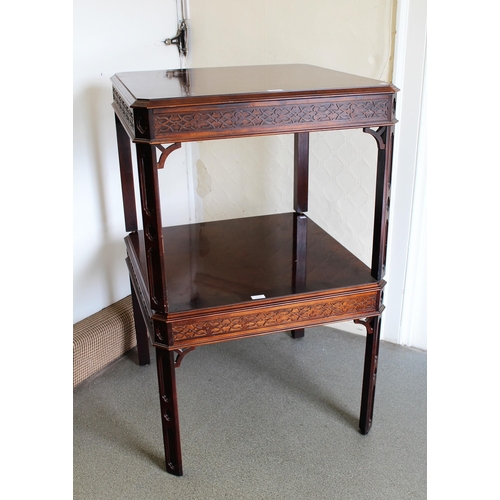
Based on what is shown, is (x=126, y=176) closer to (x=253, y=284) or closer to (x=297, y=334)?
(x=253, y=284)

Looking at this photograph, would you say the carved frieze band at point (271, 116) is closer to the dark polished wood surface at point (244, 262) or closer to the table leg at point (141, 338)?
the dark polished wood surface at point (244, 262)

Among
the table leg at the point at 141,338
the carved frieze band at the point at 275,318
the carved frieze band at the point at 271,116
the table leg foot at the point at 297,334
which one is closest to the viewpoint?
the carved frieze band at the point at 271,116

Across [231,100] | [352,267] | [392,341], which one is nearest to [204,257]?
[352,267]

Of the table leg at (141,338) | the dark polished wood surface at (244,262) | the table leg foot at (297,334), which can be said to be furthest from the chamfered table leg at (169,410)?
the table leg foot at (297,334)

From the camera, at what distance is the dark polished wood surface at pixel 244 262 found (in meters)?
1.65

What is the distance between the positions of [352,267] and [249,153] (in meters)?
0.89

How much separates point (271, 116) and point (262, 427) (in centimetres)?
106

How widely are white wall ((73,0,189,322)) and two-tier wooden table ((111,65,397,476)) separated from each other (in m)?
0.23

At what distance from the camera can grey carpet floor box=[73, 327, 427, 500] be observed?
1663 mm

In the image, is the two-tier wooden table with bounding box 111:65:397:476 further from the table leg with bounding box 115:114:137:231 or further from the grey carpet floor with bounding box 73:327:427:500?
the grey carpet floor with bounding box 73:327:427:500

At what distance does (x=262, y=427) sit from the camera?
74.7 inches

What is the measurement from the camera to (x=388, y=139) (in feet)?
4.99

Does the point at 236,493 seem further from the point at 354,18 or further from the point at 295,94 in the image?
the point at 354,18

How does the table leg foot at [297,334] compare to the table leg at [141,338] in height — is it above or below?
below
